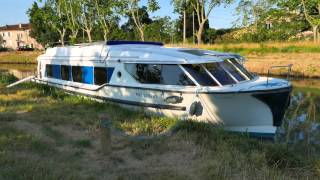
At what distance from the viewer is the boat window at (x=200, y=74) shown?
10.8 m

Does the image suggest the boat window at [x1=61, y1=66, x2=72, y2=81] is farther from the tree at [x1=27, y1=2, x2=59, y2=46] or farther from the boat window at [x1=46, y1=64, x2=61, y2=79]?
the tree at [x1=27, y1=2, x2=59, y2=46]

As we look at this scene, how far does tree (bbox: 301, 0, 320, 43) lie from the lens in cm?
3809

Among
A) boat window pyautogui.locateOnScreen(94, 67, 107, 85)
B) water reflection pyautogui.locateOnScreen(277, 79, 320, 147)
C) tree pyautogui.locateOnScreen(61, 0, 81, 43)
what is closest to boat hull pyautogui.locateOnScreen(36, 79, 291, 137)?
water reflection pyautogui.locateOnScreen(277, 79, 320, 147)

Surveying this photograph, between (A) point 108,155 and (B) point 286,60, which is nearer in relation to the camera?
(A) point 108,155

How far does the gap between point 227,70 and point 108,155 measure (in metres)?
5.19

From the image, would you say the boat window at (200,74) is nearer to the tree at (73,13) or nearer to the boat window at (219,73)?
the boat window at (219,73)

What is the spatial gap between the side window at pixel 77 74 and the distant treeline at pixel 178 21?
70.0ft

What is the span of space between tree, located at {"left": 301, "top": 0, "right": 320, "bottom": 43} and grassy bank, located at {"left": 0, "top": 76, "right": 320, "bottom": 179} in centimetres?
3118

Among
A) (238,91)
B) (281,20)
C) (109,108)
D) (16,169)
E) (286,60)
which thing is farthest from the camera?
(281,20)

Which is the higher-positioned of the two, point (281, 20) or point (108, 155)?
point (281, 20)

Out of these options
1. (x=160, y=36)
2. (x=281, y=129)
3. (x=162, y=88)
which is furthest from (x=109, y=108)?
(x=160, y=36)

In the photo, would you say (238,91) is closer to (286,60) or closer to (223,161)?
(223,161)

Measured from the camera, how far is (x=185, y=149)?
24.5 ft

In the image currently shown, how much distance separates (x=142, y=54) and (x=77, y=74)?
12.6ft
